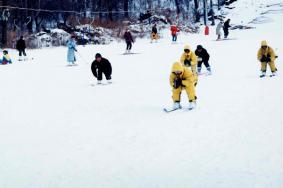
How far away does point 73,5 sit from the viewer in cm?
5253

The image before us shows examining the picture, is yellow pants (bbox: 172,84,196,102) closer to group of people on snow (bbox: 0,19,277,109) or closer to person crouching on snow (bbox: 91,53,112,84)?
group of people on snow (bbox: 0,19,277,109)

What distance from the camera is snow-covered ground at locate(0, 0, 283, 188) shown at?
6.43 meters

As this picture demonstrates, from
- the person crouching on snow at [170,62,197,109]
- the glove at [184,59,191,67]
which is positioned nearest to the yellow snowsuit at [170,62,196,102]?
the person crouching on snow at [170,62,197,109]

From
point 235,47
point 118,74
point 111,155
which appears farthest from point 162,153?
point 235,47

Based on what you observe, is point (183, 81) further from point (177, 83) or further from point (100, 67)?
point (100, 67)

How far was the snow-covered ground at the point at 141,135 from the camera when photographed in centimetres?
643

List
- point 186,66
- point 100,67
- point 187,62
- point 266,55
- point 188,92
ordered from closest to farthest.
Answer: point 188,92, point 266,55, point 186,66, point 187,62, point 100,67

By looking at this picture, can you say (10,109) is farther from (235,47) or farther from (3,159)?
(235,47)

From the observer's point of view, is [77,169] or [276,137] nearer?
[77,169]

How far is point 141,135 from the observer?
8.59 meters

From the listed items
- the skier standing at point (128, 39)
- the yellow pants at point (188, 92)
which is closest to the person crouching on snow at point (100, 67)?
the yellow pants at point (188, 92)

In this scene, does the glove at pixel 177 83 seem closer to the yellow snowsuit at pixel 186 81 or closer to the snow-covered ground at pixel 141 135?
the yellow snowsuit at pixel 186 81

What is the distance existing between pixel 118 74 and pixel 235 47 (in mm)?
10096

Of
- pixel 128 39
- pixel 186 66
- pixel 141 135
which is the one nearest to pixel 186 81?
pixel 141 135
